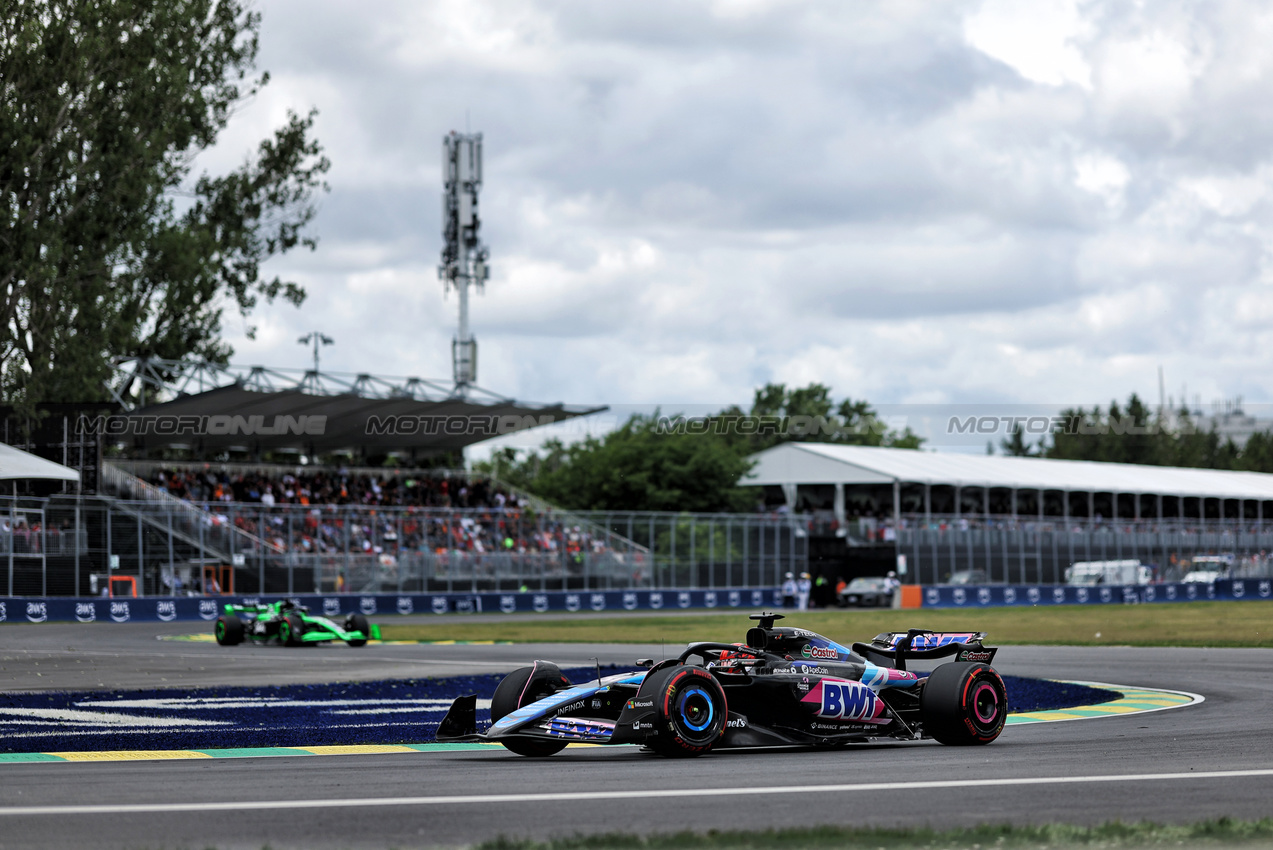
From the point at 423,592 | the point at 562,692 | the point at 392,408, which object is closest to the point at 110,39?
the point at 392,408

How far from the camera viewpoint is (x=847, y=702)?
11344 mm

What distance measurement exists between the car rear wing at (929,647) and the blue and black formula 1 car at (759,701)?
0.5 inches

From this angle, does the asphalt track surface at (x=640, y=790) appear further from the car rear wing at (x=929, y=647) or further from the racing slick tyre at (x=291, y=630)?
the racing slick tyre at (x=291, y=630)

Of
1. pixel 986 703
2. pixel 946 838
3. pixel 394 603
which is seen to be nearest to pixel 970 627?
pixel 394 603

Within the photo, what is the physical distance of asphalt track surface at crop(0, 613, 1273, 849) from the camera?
752 centimetres

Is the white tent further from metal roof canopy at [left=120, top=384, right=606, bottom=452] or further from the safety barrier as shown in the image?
the safety barrier

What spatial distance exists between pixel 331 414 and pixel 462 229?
29658mm

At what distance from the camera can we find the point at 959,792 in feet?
28.5

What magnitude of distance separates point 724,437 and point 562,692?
3488 inches

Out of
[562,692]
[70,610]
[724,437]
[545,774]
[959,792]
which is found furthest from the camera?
[724,437]

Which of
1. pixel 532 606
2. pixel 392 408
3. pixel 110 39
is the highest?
pixel 110 39

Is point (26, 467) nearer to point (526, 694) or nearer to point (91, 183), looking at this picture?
point (91, 183)

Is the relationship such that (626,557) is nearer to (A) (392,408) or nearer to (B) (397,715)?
(A) (392,408)

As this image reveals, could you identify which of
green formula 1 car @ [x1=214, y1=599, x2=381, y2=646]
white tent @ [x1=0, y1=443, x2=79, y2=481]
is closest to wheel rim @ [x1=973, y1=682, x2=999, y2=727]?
green formula 1 car @ [x1=214, y1=599, x2=381, y2=646]
